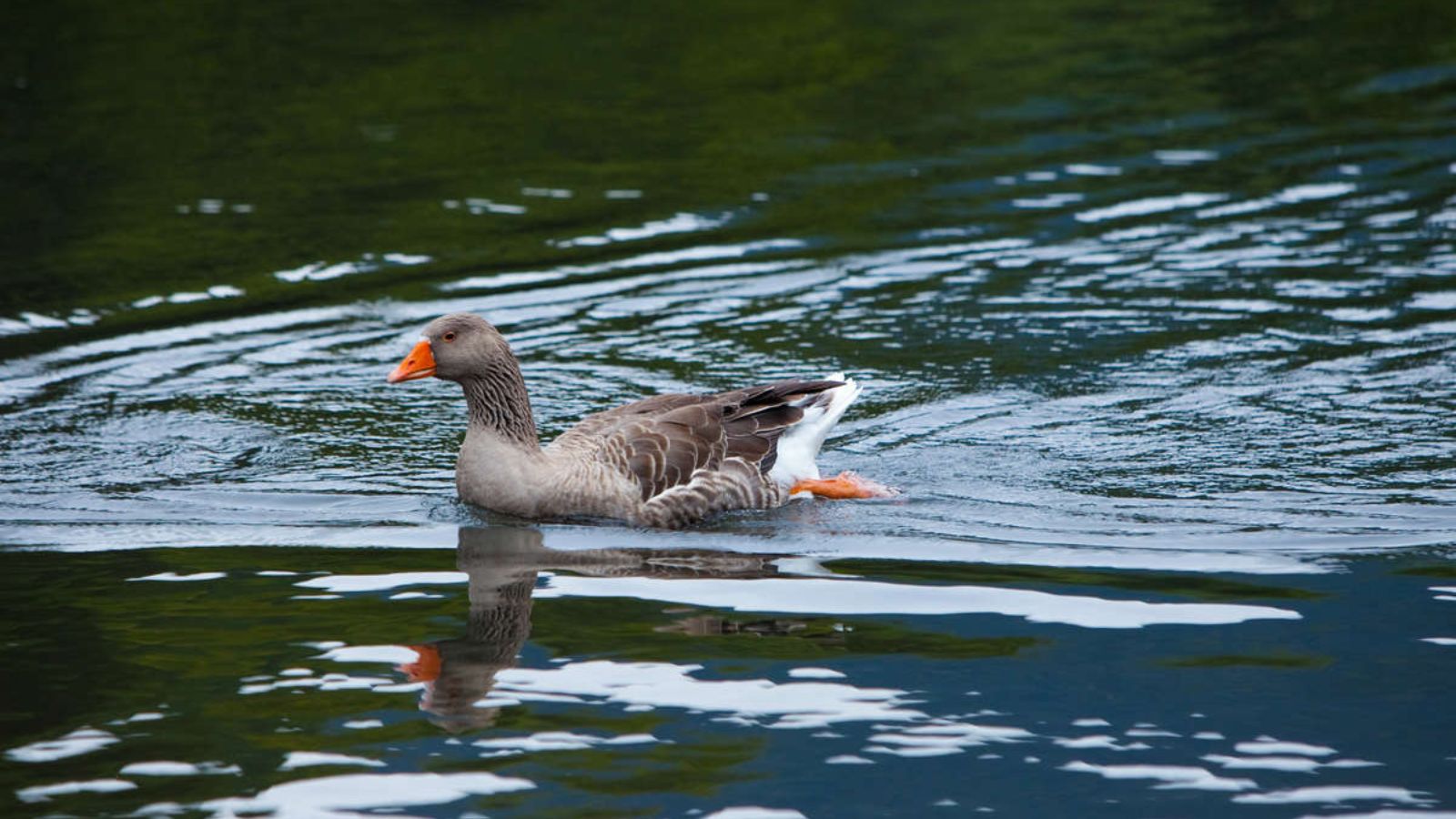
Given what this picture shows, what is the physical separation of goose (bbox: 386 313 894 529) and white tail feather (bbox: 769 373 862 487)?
14mm

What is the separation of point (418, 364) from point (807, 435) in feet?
9.26

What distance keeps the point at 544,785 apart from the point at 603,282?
11005mm

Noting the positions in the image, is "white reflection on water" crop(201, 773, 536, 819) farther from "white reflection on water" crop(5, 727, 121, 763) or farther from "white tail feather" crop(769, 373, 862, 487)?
"white tail feather" crop(769, 373, 862, 487)

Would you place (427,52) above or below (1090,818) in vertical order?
above

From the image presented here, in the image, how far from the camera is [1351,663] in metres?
9.17

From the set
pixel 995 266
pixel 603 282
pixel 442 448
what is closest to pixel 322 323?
pixel 603 282

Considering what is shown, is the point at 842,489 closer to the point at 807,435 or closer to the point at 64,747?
the point at 807,435

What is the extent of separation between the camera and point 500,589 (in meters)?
10.6

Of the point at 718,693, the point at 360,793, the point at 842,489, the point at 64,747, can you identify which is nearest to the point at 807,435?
the point at 842,489

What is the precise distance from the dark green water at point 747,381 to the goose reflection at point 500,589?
0.15ft

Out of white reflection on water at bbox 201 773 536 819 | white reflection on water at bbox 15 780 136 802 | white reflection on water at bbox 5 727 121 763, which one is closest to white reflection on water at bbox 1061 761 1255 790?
white reflection on water at bbox 201 773 536 819

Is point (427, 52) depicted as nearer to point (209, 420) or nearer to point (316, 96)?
point (316, 96)

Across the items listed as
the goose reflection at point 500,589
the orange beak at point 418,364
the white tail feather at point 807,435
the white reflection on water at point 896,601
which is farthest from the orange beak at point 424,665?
the white tail feather at point 807,435

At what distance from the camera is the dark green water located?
27.7 ft
